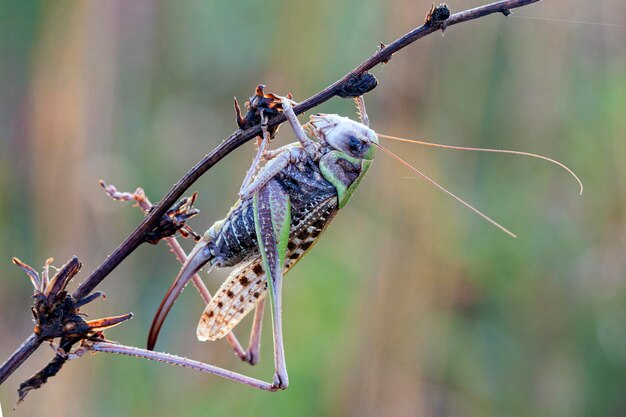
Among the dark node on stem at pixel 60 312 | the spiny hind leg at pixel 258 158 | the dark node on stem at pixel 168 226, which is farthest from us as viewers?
the spiny hind leg at pixel 258 158

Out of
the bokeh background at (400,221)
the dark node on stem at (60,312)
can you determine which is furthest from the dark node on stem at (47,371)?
the bokeh background at (400,221)

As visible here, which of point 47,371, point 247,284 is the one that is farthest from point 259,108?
point 47,371

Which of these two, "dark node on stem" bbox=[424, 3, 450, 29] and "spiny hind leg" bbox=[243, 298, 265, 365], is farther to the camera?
"spiny hind leg" bbox=[243, 298, 265, 365]

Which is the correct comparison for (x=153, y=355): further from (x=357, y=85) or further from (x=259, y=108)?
(x=357, y=85)

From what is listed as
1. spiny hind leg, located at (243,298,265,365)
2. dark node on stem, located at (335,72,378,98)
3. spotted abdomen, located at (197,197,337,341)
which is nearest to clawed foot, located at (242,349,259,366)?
spiny hind leg, located at (243,298,265,365)

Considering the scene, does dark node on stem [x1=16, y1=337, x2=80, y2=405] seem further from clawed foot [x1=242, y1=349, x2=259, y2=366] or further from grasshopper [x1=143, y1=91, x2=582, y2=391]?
clawed foot [x1=242, y1=349, x2=259, y2=366]

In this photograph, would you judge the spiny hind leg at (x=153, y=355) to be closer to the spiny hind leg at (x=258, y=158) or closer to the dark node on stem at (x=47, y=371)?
the dark node on stem at (x=47, y=371)

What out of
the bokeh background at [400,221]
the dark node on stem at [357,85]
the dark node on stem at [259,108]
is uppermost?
the dark node on stem at [259,108]
